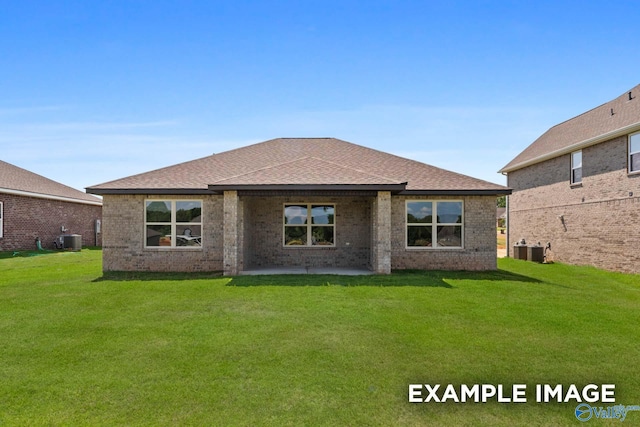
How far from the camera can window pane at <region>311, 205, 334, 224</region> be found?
14578mm

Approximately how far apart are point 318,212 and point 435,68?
6634 mm

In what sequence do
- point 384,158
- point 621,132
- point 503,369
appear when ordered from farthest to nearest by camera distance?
point 384,158 → point 621,132 → point 503,369

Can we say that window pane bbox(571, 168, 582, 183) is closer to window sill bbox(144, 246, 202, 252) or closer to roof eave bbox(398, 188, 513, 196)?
roof eave bbox(398, 188, 513, 196)

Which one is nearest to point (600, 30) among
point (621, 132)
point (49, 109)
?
point (621, 132)

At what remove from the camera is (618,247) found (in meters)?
14.0

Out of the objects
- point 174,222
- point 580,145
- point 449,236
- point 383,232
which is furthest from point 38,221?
point 580,145

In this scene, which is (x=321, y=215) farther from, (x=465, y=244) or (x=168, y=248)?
(x=168, y=248)

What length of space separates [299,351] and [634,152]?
14.7 m

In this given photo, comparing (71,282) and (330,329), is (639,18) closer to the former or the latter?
(330,329)

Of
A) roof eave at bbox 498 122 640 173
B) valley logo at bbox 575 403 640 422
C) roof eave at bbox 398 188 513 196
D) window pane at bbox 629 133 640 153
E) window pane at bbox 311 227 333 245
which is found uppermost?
roof eave at bbox 498 122 640 173

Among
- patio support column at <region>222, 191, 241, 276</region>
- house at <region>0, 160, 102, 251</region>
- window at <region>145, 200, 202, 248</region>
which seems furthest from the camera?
house at <region>0, 160, 102, 251</region>

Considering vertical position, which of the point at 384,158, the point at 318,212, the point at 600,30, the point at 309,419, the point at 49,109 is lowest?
the point at 309,419

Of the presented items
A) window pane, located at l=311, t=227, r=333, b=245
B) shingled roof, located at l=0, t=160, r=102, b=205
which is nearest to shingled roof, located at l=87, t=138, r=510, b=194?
window pane, located at l=311, t=227, r=333, b=245

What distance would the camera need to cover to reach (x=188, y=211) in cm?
1337
